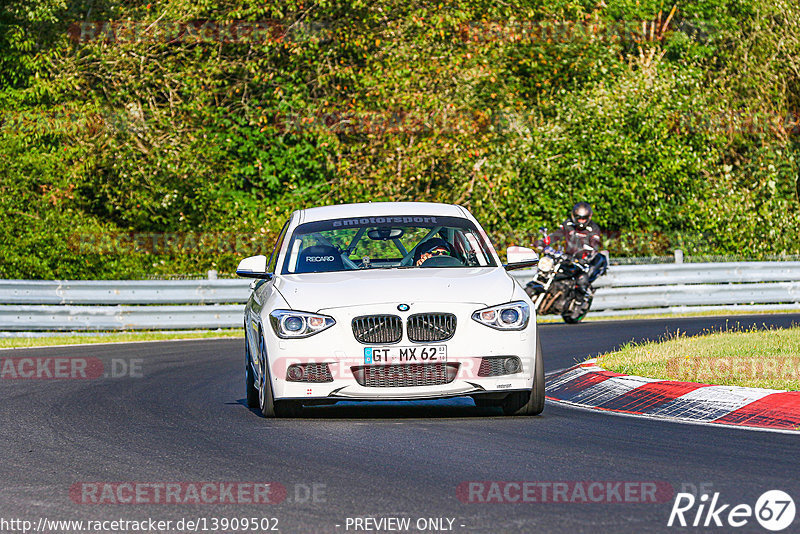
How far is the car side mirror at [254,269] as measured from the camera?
10.6 meters

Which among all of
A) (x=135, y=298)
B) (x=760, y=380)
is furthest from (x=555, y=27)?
(x=760, y=380)

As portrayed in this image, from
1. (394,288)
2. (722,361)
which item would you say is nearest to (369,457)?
(394,288)

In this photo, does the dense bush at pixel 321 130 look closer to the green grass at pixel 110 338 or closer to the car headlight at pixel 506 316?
the green grass at pixel 110 338

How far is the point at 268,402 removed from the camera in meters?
9.80

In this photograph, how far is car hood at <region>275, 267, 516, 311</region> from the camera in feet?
30.9

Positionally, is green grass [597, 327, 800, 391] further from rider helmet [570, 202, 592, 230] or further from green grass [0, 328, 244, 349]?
green grass [0, 328, 244, 349]

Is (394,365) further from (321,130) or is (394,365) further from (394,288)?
(321,130)

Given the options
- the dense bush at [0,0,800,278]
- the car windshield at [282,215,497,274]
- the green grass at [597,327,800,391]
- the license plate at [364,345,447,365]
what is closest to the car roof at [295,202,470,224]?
the car windshield at [282,215,497,274]

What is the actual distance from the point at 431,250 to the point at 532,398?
1.71 metres

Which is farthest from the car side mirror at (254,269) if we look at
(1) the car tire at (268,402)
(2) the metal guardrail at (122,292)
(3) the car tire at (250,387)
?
(2) the metal guardrail at (122,292)

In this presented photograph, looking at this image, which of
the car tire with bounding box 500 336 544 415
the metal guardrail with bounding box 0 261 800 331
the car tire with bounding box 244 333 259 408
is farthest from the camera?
the metal guardrail with bounding box 0 261 800 331

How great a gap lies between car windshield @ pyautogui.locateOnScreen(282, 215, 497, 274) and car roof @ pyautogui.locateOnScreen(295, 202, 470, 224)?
0.07m

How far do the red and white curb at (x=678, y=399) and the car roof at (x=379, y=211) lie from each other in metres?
1.79

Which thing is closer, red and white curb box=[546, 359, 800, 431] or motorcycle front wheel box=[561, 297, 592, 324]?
red and white curb box=[546, 359, 800, 431]
